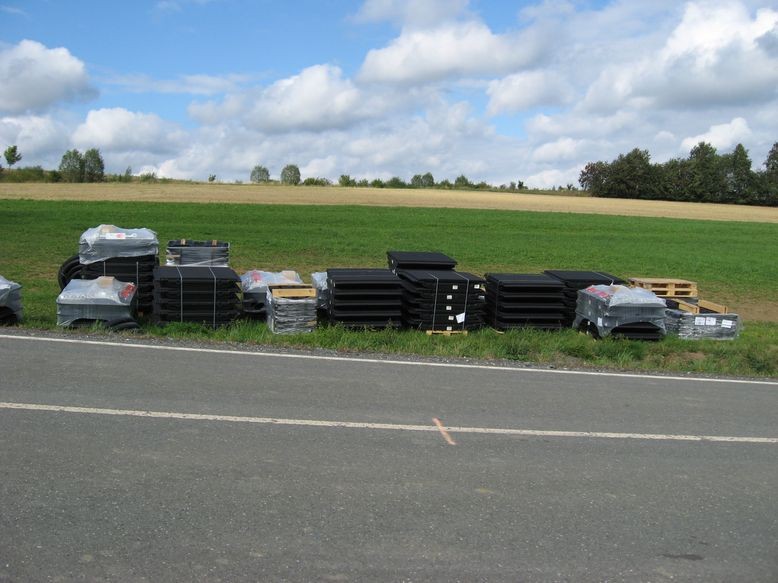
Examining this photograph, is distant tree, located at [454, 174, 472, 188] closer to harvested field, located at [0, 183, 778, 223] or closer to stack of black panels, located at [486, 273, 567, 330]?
harvested field, located at [0, 183, 778, 223]

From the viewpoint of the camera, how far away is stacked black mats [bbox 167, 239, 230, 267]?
13.2m

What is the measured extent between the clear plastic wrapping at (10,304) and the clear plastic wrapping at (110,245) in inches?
58.1

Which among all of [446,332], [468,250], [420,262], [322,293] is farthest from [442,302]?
[468,250]

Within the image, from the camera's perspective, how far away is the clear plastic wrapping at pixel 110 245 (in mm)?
11984

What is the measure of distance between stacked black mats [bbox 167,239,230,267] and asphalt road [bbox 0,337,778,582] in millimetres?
5020

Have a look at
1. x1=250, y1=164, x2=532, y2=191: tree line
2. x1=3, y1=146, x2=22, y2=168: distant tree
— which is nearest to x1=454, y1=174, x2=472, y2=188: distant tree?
x1=250, y1=164, x2=532, y2=191: tree line

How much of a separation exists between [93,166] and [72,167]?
338cm

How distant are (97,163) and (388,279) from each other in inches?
3602

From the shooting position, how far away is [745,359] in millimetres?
11312

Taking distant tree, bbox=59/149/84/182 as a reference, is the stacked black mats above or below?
below

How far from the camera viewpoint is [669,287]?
1444cm

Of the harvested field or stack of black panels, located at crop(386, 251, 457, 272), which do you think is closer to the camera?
stack of black panels, located at crop(386, 251, 457, 272)

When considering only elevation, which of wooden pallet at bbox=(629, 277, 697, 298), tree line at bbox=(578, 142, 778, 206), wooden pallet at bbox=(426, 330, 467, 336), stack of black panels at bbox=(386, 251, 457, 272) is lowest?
wooden pallet at bbox=(426, 330, 467, 336)

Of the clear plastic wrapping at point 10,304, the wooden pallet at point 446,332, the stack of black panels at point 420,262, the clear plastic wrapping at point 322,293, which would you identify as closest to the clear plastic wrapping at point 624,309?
the wooden pallet at point 446,332
